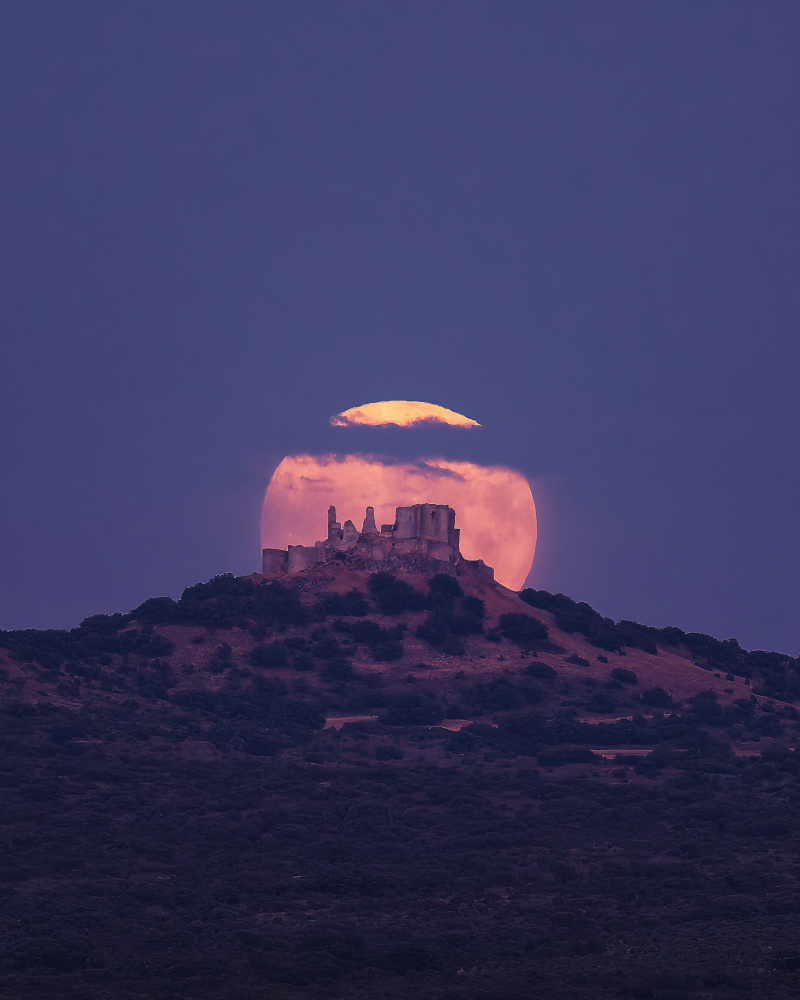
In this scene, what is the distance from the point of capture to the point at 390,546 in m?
113

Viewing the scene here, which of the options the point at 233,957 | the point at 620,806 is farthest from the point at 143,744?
the point at 233,957

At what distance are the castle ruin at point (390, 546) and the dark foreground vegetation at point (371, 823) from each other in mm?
3700

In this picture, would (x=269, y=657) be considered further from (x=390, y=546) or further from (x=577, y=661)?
(x=577, y=661)

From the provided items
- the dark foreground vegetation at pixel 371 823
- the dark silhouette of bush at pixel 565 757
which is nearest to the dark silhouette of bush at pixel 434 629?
the dark foreground vegetation at pixel 371 823

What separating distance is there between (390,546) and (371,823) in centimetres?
4713

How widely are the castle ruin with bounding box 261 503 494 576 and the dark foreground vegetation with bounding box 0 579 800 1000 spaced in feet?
12.1

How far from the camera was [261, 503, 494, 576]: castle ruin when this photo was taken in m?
112

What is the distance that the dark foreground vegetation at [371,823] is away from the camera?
4669cm

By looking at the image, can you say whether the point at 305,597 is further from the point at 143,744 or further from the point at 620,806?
the point at 620,806

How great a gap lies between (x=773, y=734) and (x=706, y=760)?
48.0 feet

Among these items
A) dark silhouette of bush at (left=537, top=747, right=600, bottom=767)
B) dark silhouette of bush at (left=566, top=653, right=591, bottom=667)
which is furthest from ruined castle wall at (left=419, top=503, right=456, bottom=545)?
dark silhouette of bush at (left=537, top=747, right=600, bottom=767)

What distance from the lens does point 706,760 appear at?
82250 mm

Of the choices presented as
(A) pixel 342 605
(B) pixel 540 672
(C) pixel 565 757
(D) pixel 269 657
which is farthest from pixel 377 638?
(C) pixel 565 757

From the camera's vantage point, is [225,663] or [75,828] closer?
[75,828]
